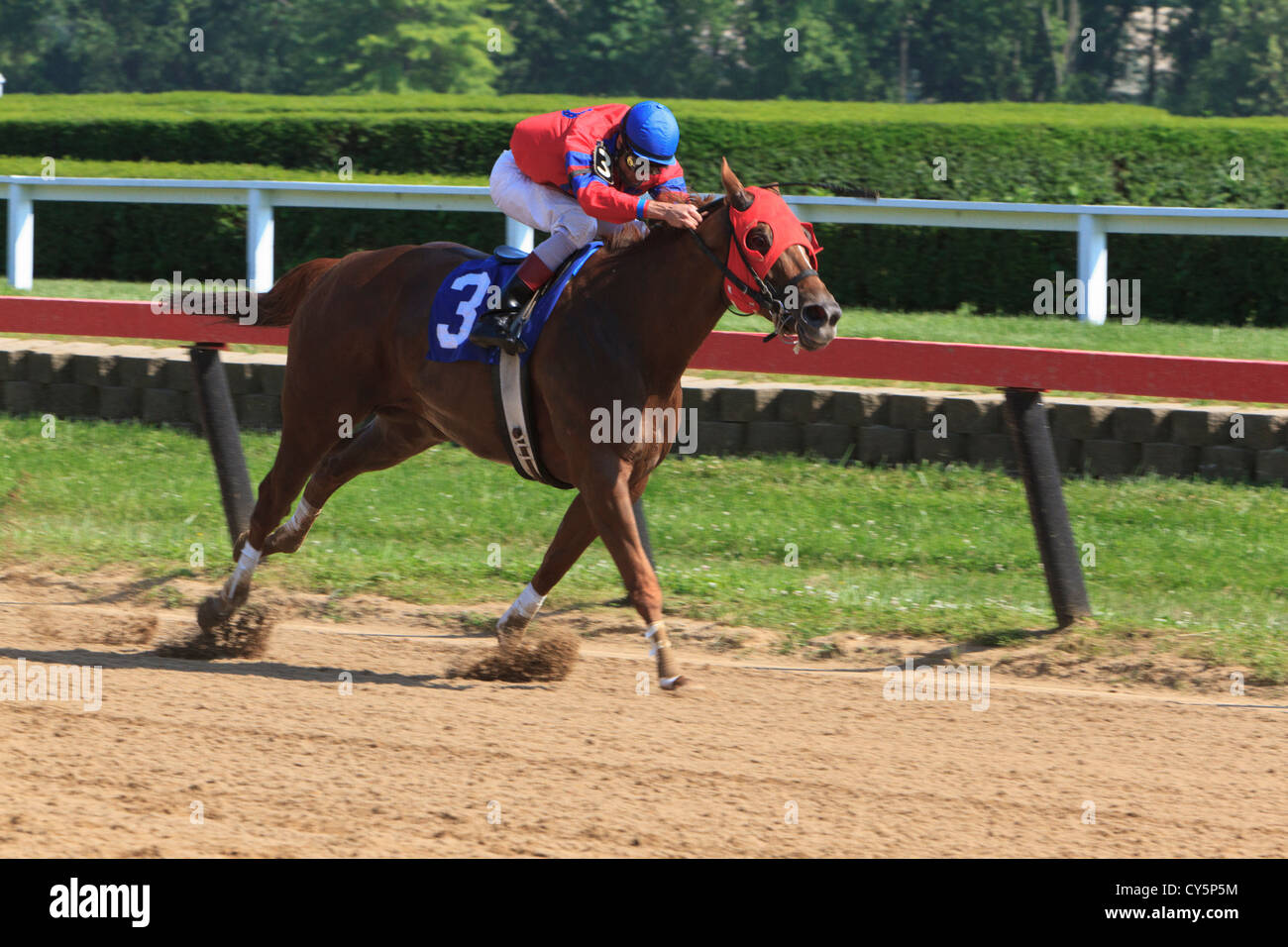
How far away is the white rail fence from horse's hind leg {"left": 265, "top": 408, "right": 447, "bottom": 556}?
12.8ft

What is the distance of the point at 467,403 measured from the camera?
5.59 metres

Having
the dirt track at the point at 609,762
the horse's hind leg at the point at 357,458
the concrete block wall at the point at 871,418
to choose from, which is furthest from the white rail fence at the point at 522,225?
the dirt track at the point at 609,762

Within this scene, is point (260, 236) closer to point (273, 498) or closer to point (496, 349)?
point (273, 498)

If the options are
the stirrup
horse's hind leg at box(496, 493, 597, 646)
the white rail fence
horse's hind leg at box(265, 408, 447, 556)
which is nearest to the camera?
the stirrup

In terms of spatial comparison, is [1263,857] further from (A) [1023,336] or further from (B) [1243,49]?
(B) [1243,49]

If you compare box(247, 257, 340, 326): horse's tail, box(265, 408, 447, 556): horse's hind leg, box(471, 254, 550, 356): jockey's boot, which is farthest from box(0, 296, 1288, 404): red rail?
box(471, 254, 550, 356): jockey's boot

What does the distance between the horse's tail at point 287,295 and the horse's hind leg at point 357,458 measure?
61 centimetres

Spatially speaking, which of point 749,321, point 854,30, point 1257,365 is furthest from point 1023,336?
point 854,30

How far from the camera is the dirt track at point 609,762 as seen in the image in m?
3.88

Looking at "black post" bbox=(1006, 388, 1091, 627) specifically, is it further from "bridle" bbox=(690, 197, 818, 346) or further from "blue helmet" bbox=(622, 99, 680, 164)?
"blue helmet" bbox=(622, 99, 680, 164)

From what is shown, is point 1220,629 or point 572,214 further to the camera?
point 1220,629

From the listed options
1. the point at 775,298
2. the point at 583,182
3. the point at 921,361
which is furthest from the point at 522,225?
the point at 775,298

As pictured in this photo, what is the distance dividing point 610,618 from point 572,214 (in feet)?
5.75

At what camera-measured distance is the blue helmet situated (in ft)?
17.1
